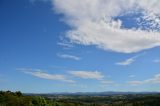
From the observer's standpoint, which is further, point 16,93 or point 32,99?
point 16,93

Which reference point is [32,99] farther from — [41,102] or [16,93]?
[16,93]

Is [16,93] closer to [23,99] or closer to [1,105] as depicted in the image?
[23,99]

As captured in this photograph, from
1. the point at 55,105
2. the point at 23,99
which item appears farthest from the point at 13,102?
the point at 55,105

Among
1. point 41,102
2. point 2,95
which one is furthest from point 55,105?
point 2,95

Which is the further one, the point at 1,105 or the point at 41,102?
the point at 41,102

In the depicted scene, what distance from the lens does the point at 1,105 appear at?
454ft

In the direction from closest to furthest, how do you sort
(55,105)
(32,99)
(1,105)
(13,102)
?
(1,105) → (13,102) → (32,99) → (55,105)

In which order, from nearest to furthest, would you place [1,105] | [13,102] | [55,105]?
[1,105] < [13,102] < [55,105]

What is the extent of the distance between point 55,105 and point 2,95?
3141cm

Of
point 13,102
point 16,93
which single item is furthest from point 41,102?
point 16,93

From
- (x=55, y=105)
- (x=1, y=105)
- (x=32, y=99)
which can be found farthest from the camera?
(x=55, y=105)

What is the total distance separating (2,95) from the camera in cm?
16562

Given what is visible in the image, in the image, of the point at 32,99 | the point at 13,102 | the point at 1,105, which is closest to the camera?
the point at 1,105

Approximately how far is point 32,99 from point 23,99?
529 centimetres
